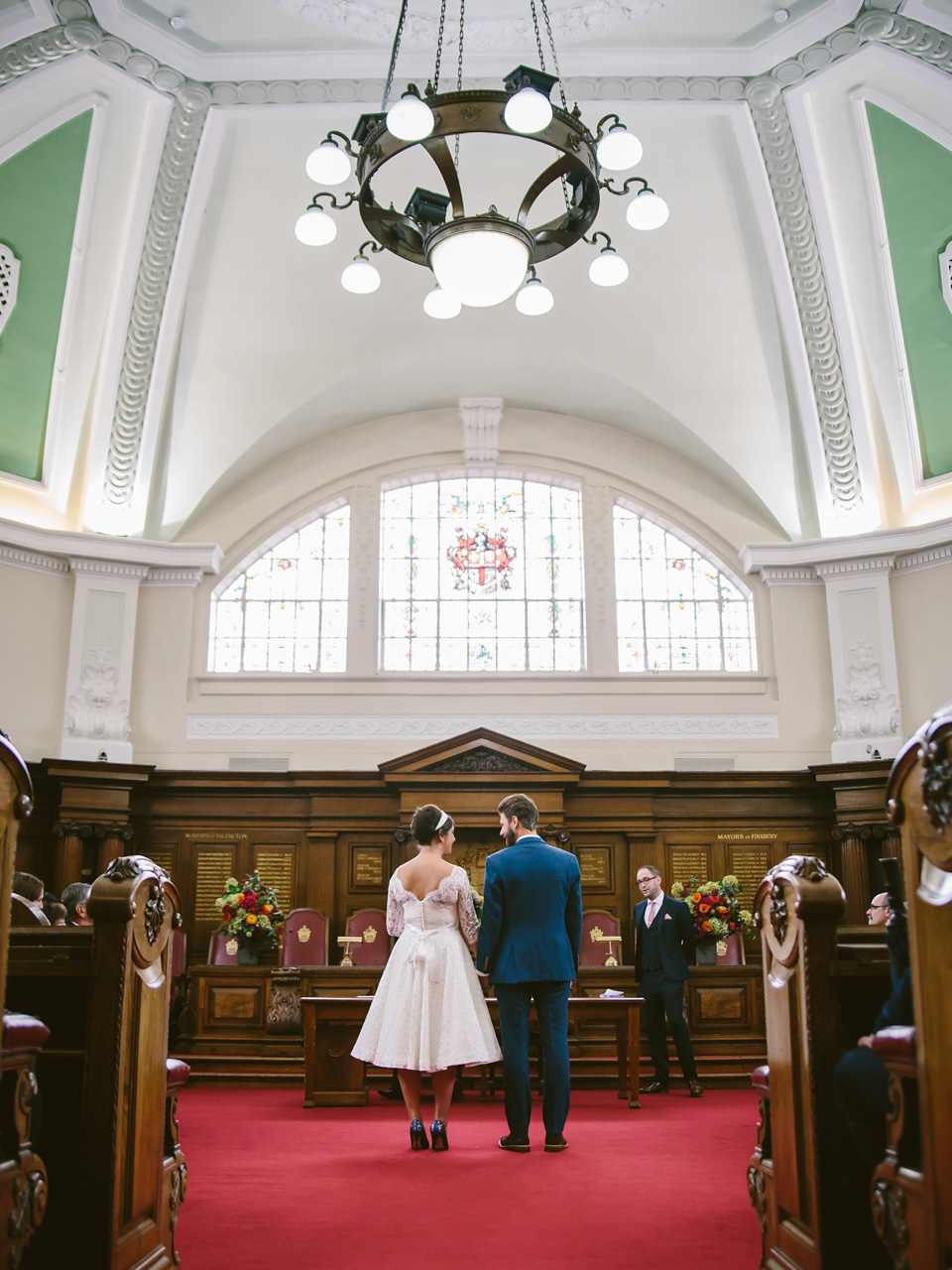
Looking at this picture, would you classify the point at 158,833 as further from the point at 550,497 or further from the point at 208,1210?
the point at 208,1210

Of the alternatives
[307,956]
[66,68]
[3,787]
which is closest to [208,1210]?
[3,787]

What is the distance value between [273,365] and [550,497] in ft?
11.4

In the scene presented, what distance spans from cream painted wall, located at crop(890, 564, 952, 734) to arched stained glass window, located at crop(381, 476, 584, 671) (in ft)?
11.0

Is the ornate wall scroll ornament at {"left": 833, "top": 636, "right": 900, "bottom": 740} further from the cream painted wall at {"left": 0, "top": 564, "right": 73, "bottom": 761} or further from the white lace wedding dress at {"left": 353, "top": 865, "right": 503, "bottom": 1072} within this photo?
the cream painted wall at {"left": 0, "top": 564, "right": 73, "bottom": 761}

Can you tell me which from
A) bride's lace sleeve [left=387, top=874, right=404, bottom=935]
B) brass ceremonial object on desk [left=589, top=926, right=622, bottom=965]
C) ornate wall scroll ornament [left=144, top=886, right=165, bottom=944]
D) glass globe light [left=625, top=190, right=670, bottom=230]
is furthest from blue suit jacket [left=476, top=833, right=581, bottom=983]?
brass ceremonial object on desk [left=589, top=926, right=622, bottom=965]

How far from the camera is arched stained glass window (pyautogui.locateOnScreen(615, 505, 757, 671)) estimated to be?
12.2 meters

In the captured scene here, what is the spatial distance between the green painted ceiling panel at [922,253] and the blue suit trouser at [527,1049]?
8.08 metres

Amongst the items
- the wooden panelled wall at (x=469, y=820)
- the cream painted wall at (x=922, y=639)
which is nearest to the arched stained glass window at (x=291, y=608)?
the wooden panelled wall at (x=469, y=820)

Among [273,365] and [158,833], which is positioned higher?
[273,365]

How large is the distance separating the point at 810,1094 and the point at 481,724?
28.5 ft

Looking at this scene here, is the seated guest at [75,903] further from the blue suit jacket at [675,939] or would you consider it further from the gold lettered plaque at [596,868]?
the gold lettered plaque at [596,868]

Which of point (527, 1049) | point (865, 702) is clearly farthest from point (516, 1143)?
point (865, 702)

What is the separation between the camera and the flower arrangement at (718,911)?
380 inches

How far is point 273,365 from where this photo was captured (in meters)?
11.7
